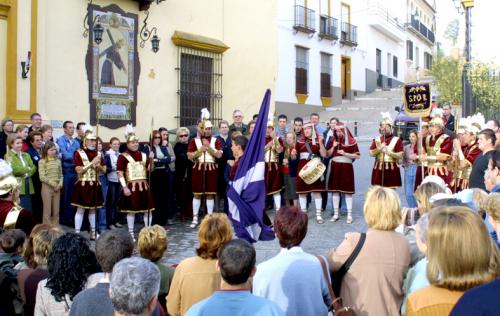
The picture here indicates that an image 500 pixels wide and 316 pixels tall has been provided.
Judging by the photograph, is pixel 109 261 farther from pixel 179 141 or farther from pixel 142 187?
pixel 179 141

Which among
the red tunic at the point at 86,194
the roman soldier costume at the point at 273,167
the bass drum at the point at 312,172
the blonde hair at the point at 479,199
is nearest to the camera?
the blonde hair at the point at 479,199

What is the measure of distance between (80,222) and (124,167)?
1.16 meters

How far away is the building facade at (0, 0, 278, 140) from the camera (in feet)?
39.7

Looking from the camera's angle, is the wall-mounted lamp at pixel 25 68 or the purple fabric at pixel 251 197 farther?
the wall-mounted lamp at pixel 25 68

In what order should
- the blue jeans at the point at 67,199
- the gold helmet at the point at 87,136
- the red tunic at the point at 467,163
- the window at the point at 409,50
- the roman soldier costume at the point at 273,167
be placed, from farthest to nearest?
the window at the point at 409,50 < the roman soldier costume at the point at 273,167 < the blue jeans at the point at 67,199 < the gold helmet at the point at 87,136 < the red tunic at the point at 467,163

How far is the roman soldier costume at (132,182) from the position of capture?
10.3 m

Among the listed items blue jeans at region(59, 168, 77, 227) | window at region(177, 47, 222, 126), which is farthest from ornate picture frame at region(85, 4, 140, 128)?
blue jeans at region(59, 168, 77, 227)

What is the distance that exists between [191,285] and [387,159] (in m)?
8.11

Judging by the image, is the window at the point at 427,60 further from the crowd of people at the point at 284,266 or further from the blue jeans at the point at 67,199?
the crowd of people at the point at 284,266

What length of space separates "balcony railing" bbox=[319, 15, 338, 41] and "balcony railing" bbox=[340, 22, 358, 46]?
1.00 metres

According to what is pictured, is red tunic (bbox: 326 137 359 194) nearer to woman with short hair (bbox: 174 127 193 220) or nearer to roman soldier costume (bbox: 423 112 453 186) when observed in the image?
roman soldier costume (bbox: 423 112 453 186)

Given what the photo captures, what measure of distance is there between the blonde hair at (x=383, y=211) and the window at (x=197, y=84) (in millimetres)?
12010

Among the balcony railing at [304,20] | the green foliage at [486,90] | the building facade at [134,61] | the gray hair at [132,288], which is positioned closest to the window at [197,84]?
the building facade at [134,61]

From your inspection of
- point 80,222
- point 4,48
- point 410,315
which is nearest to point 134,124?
point 4,48
